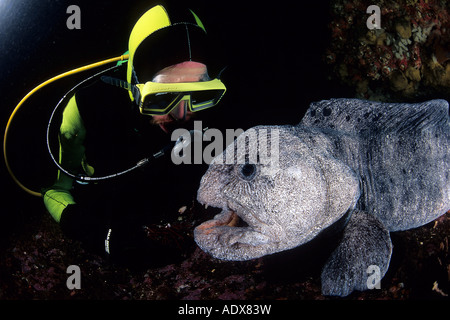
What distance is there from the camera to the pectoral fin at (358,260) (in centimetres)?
197

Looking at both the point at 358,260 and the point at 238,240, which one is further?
the point at 358,260

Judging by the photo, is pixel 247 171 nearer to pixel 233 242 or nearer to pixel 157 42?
pixel 233 242

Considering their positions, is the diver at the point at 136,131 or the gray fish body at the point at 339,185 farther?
the diver at the point at 136,131

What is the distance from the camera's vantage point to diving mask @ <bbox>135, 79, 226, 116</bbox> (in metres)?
2.49

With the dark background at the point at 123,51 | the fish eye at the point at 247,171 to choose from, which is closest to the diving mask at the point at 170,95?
the fish eye at the point at 247,171

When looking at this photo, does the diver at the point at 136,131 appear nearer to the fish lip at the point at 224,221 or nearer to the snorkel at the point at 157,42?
the snorkel at the point at 157,42

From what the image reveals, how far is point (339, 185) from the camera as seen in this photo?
6.97ft

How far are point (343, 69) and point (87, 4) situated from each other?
5490 mm

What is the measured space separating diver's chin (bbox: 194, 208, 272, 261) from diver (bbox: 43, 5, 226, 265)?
1.13 m

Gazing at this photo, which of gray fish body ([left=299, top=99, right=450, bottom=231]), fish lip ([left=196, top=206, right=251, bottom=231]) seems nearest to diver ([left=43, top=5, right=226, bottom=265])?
fish lip ([left=196, top=206, right=251, bottom=231])

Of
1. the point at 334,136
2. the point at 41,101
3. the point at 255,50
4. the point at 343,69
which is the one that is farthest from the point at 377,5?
the point at 41,101

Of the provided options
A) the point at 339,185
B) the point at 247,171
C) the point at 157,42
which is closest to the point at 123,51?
the point at 157,42

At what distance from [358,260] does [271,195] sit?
3.14 ft

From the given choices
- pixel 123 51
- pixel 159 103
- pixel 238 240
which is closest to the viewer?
pixel 238 240
